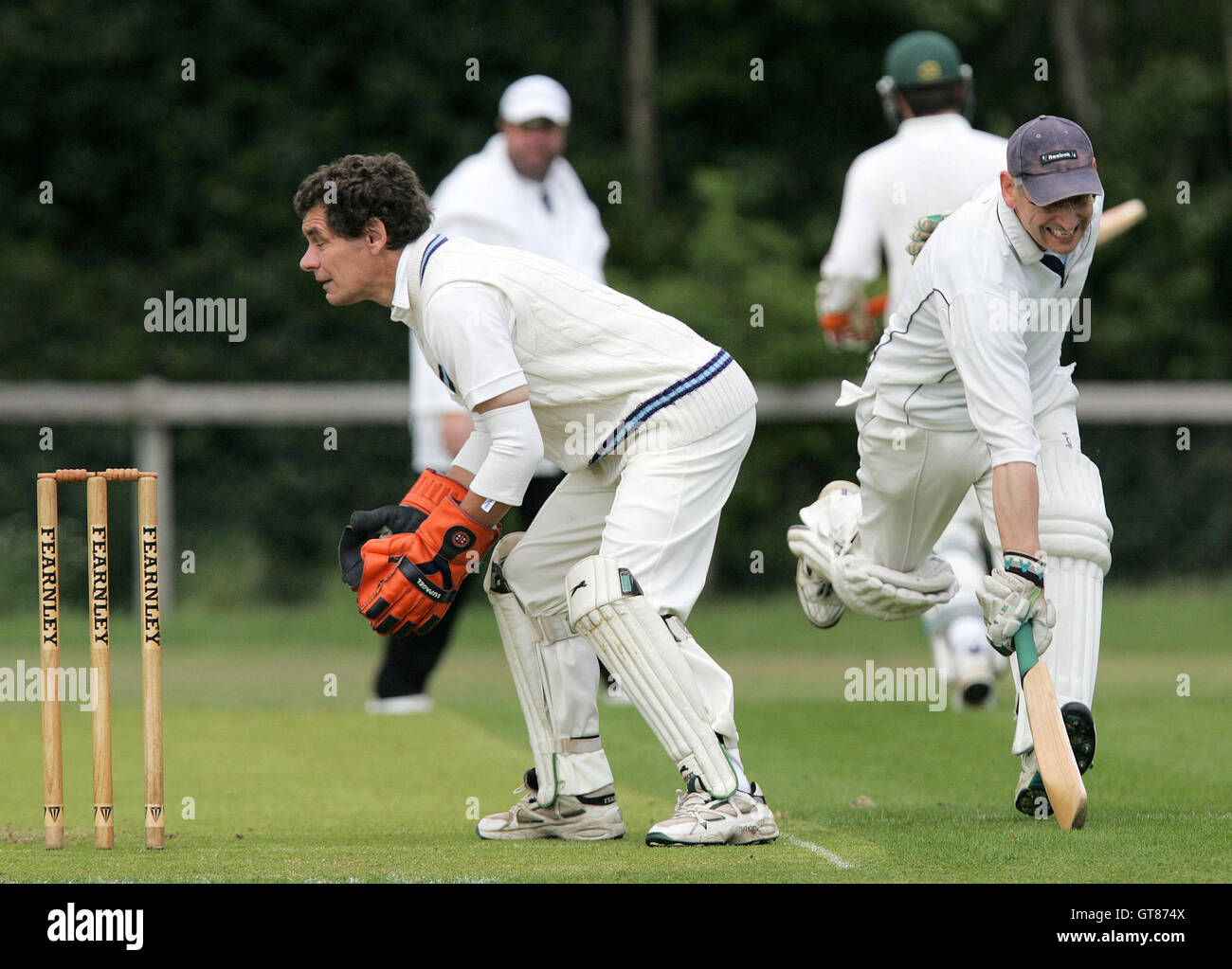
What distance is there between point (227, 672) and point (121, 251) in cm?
589

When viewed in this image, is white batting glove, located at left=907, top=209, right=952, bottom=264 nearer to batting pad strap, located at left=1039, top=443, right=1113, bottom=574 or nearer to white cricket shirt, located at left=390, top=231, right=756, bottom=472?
batting pad strap, located at left=1039, top=443, right=1113, bottom=574

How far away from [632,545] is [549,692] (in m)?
0.49

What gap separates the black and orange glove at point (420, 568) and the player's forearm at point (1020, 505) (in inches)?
45.0

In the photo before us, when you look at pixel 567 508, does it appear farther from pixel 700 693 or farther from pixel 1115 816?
pixel 1115 816

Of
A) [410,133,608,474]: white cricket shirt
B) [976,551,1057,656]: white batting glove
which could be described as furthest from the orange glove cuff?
[410,133,608,474]: white cricket shirt

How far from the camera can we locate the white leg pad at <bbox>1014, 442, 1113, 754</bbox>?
14.3 feet

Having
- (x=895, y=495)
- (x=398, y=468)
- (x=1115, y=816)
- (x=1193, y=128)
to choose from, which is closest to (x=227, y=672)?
(x=398, y=468)

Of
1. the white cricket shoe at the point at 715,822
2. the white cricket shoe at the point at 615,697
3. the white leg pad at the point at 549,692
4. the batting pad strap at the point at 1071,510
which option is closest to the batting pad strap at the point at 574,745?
the white leg pad at the point at 549,692

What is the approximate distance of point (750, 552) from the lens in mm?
11094

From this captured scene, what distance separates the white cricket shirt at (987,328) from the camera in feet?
13.6

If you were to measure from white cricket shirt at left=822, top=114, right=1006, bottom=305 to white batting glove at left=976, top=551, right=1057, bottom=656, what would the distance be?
90.4 inches

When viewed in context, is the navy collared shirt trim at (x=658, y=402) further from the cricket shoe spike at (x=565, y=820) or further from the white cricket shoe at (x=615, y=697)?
the white cricket shoe at (x=615, y=697)

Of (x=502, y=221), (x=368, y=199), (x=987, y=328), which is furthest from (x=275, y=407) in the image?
(x=987, y=328)
